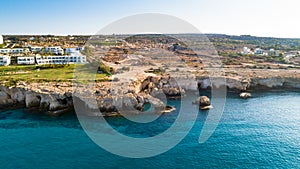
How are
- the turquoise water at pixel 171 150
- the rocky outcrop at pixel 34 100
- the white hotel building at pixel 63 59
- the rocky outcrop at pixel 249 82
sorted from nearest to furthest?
the turquoise water at pixel 171 150, the rocky outcrop at pixel 34 100, the rocky outcrop at pixel 249 82, the white hotel building at pixel 63 59

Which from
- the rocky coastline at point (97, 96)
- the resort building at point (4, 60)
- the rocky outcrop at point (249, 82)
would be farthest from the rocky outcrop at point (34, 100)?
the rocky outcrop at point (249, 82)

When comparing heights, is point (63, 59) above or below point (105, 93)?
above

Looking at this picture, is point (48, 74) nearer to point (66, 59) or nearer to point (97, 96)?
point (66, 59)

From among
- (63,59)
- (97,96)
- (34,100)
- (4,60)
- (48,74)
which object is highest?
(63,59)

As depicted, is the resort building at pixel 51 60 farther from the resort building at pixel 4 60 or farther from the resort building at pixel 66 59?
the resort building at pixel 4 60

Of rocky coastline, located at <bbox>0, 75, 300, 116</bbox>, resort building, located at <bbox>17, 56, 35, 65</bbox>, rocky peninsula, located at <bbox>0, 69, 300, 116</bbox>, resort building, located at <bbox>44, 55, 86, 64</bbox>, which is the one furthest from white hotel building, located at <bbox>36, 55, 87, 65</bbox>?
rocky coastline, located at <bbox>0, 75, 300, 116</bbox>

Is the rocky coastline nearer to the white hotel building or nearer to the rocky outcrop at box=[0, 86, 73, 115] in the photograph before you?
the rocky outcrop at box=[0, 86, 73, 115]

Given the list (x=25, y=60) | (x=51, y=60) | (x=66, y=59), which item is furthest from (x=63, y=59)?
(x=25, y=60)

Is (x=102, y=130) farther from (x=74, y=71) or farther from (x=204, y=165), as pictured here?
(x=74, y=71)
